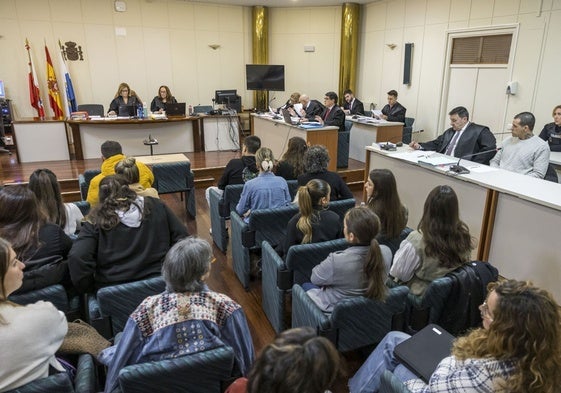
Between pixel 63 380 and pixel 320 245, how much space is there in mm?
1417

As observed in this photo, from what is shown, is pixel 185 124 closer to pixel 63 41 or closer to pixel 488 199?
pixel 63 41

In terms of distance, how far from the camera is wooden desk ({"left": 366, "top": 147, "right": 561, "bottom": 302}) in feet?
8.96

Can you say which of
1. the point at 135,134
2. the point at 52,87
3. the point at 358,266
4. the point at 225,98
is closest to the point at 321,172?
the point at 358,266

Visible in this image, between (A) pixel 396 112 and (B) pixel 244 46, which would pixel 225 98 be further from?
(A) pixel 396 112

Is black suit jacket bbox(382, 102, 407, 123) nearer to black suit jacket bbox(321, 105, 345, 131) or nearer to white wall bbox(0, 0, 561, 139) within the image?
white wall bbox(0, 0, 561, 139)

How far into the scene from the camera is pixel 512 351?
118 cm

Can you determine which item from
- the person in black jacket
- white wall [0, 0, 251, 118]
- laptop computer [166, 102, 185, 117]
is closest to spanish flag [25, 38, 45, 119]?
white wall [0, 0, 251, 118]

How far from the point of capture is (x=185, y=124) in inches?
277

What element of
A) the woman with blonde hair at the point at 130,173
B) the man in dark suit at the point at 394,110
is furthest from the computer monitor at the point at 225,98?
the woman with blonde hair at the point at 130,173

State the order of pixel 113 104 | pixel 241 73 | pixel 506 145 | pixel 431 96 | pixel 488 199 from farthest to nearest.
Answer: pixel 241 73, pixel 431 96, pixel 113 104, pixel 506 145, pixel 488 199

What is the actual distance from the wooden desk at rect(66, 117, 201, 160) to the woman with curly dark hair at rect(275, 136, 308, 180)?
11.6 feet

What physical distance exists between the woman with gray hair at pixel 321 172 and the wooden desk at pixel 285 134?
2275 millimetres

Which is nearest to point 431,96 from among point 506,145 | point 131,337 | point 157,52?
point 506,145

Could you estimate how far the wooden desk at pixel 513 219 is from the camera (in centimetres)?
273
